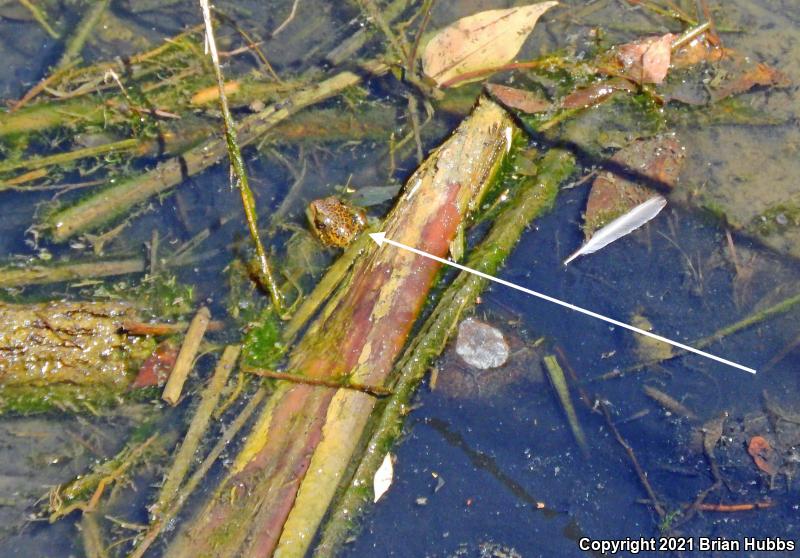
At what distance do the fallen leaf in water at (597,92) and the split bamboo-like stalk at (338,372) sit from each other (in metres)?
0.57

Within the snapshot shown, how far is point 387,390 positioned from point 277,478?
23.5 inches

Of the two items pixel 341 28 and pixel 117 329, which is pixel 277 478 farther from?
pixel 341 28

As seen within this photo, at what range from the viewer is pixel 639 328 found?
3.51m

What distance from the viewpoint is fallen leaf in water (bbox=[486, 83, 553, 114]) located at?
3963mm

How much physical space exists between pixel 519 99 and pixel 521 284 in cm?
106

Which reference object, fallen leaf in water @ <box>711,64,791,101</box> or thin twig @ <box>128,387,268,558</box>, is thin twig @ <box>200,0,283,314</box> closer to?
thin twig @ <box>128,387,268,558</box>

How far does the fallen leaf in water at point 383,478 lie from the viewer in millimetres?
3209

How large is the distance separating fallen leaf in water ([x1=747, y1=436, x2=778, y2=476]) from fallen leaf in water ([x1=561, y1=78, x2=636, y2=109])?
6.38 ft

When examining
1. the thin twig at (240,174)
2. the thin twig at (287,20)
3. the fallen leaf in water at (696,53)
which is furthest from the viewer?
the thin twig at (287,20)

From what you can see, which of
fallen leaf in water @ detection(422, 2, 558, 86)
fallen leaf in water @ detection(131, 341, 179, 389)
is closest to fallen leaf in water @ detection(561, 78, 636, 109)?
fallen leaf in water @ detection(422, 2, 558, 86)

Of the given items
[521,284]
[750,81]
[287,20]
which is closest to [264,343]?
[521,284]

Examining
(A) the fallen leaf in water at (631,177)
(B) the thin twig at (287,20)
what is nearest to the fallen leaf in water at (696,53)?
(A) the fallen leaf in water at (631,177)

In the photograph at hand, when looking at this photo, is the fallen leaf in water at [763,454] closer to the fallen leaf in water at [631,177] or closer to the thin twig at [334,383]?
the fallen leaf in water at [631,177]

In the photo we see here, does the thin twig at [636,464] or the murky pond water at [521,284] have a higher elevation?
the murky pond water at [521,284]
